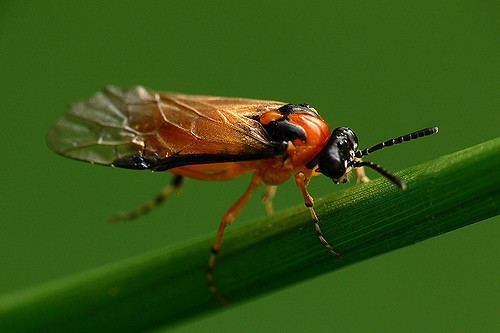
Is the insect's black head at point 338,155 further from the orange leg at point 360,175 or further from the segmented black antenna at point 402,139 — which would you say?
the orange leg at point 360,175

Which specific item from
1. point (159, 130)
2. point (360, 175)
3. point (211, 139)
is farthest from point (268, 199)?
point (159, 130)

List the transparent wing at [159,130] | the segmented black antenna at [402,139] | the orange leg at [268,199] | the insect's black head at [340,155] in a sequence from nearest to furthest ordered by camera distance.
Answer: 1. the segmented black antenna at [402,139]
2. the insect's black head at [340,155]
3. the transparent wing at [159,130]
4. the orange leg at [268,199]

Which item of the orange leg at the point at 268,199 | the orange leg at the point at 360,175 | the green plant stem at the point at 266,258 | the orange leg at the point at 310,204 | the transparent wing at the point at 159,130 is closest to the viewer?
the green plant stem at the point at 266,258

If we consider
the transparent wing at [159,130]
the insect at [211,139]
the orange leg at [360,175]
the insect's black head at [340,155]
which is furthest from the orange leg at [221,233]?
the orange leg at [360,175]

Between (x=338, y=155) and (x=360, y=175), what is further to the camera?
(x=360, y=175)

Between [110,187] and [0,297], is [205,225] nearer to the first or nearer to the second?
[110,187]

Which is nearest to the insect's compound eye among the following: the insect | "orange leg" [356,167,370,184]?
the insect

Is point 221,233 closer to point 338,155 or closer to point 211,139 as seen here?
point 211,139
